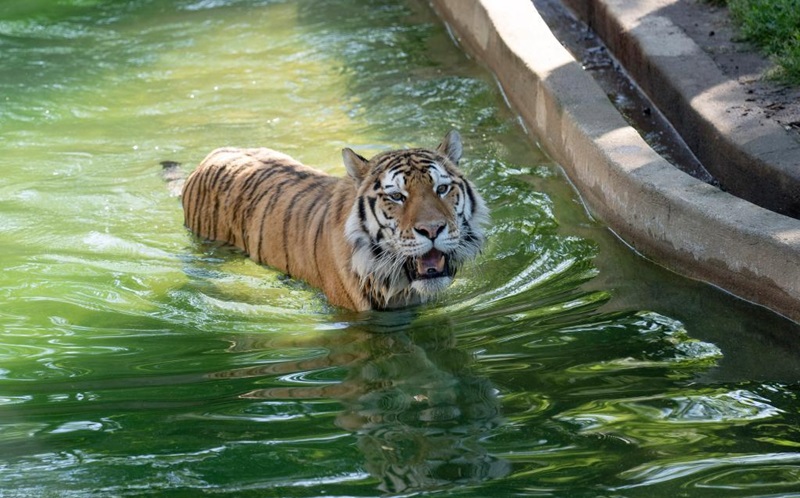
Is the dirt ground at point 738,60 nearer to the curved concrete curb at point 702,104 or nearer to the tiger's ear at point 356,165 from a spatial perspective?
the curved concrete curb at point 702,104

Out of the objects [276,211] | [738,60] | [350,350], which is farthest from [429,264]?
[738,60]

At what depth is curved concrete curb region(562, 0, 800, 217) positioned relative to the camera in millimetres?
4883

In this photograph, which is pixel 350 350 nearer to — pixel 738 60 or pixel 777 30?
pixel 738 60

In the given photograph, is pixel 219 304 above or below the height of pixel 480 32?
below

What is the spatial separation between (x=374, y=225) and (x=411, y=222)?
224mm

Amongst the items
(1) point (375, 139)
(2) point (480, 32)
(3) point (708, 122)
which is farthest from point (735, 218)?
(2) point (480, 32)

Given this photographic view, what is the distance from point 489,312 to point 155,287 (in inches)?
61.3

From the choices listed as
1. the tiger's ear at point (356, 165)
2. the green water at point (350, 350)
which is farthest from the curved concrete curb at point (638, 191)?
the tiger's ear at point (356, 165)

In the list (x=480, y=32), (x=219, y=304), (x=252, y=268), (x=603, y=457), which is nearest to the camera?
(x=603, y=457)

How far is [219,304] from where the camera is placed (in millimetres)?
4730

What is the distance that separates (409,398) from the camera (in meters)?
3.55

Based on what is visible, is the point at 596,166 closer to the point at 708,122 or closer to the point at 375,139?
the point at 708,122

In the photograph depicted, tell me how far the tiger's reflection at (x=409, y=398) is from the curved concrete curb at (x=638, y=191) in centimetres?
110

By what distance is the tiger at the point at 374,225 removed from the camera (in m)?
4.28
